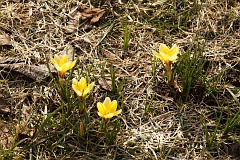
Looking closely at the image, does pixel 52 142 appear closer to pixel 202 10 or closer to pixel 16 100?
pixel 16 100

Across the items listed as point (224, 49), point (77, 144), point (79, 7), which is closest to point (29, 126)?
point (77, 144)

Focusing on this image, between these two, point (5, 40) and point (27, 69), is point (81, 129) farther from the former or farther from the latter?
point (5, 40)

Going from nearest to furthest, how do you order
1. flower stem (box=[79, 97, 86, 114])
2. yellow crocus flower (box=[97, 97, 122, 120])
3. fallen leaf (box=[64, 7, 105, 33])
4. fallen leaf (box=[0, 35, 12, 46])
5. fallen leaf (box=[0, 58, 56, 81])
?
yellow crocus flower (box=[97, 97, 122, 120])
flower stem (box=[79, 97, 86, 114])
fallen leaf (box=[0, 58, 56, 81])
fallen leaf (box=[0, 35, 12, 46])
fallen leaf (box=[64, 7, 105, 33])

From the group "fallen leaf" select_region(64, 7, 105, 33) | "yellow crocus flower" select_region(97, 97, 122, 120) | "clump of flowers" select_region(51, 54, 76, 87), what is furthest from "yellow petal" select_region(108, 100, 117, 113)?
"fallen leaf" select_region(64, 7, 105, 33)

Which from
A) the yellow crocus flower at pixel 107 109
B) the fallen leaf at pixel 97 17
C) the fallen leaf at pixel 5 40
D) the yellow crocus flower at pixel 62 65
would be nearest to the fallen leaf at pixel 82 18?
the fallen leaf at pixel 97 17

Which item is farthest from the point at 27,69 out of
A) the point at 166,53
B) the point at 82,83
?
the point at 166,53

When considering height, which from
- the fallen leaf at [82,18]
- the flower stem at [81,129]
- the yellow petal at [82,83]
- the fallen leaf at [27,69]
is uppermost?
the fallen leaf at [82,18]

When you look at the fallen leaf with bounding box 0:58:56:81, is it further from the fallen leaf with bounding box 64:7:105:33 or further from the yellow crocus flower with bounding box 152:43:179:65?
the yellow crocus flower with bounding box 152:43:179:65

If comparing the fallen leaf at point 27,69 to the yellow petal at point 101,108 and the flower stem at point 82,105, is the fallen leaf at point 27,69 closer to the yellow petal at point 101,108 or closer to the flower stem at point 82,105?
the flower stem at point 82,105
